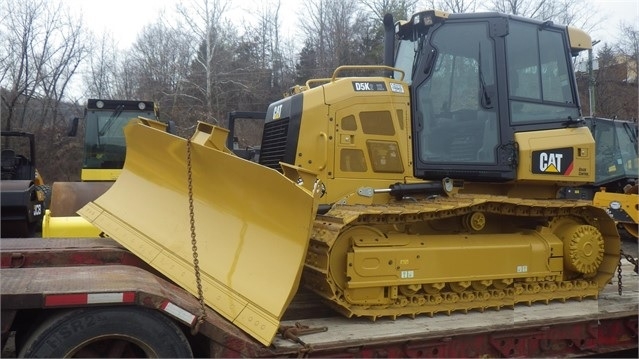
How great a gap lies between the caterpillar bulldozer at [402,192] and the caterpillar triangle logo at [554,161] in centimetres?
2

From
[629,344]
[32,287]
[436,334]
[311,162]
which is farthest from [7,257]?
[629,344]

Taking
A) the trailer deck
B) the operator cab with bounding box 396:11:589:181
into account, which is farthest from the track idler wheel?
the operator cab with bounding box 396:11:589:181

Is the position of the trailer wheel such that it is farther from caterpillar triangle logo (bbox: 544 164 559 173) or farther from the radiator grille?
caterpillar triangle logo (bbox: 544 164 559 173)

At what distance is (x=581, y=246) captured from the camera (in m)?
5.09

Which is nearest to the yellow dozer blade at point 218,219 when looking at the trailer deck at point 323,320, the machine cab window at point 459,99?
the trailer deck at point 323,320

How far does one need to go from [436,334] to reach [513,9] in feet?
93.9

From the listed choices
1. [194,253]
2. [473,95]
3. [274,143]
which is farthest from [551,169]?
[194,253]

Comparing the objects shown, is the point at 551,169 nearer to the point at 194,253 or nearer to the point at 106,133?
the point at 194,253

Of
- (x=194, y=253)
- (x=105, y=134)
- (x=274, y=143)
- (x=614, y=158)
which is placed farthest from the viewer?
(x=614, y=158)

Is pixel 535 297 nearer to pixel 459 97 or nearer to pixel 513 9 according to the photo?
pixel 459 97

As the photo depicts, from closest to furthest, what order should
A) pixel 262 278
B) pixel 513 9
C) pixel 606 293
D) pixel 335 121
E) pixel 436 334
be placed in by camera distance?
pixel 262 278 → pixel 436 334 → pixel 335 121 → pixel 606 293 → pixel 513 9

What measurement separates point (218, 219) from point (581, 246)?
3.43m

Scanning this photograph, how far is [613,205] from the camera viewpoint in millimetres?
12531

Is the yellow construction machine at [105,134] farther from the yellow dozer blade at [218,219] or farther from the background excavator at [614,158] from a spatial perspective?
the background excavator at [614,158]
